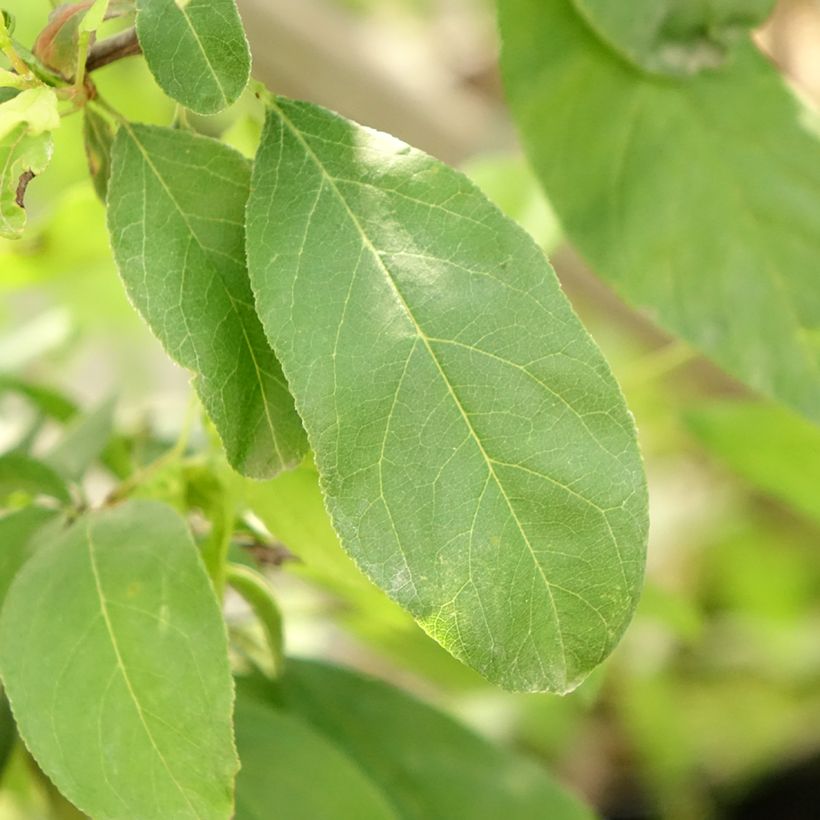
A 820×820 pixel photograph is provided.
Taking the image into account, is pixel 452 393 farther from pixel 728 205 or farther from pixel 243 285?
pixel 728 205

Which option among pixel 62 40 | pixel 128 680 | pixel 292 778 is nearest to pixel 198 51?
pixel 62 40

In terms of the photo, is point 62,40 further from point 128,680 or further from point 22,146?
point 128,680

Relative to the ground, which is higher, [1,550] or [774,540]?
[1,550]

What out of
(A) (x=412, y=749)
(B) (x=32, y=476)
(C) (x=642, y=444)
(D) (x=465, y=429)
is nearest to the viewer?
(D) (x=465, y=429)

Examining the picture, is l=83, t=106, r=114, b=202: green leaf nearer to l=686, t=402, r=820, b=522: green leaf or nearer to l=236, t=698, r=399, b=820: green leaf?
l=236, t=698, r=399, b=820: green leaf

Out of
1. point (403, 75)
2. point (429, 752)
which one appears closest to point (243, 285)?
point (429, 752)
